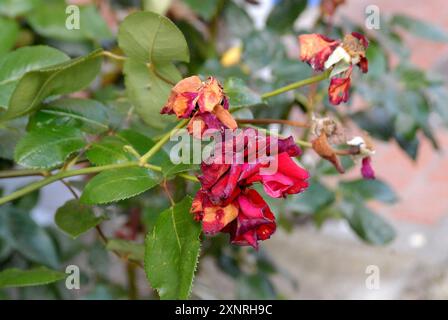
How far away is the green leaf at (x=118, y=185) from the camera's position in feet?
1.47

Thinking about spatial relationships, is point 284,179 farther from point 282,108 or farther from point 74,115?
point 282,108

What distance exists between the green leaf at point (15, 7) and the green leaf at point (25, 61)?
0.85ft

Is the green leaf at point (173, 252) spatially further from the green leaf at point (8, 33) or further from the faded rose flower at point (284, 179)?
the green leaf at point (8, 33)

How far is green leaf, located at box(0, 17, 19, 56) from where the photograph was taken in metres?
0.72

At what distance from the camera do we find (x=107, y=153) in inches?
19.4

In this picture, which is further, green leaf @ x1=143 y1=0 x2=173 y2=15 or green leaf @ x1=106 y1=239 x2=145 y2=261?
green leaf @ x1=143 y1=0 x2=173 y2=15

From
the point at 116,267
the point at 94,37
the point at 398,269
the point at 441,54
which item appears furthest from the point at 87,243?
the point at 441,54

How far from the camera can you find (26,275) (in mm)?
548

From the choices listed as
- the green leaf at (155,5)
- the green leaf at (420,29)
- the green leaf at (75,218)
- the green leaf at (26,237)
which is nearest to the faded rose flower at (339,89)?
the green leaf at (75,218)

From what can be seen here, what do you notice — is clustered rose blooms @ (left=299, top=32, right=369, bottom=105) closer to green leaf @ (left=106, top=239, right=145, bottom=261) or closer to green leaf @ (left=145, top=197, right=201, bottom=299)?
green leaf @ (left=145, top=197, right=201, bottom=299)

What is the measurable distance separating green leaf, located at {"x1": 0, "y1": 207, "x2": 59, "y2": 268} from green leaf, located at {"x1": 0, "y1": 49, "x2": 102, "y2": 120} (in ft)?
1.01

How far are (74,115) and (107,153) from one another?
84mm

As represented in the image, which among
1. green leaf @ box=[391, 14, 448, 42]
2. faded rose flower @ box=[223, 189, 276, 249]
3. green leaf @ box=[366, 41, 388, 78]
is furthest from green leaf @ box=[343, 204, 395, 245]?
faded rose flower @ box=[223, 189, 276, 249]

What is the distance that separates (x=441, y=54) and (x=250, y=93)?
2.41 m
